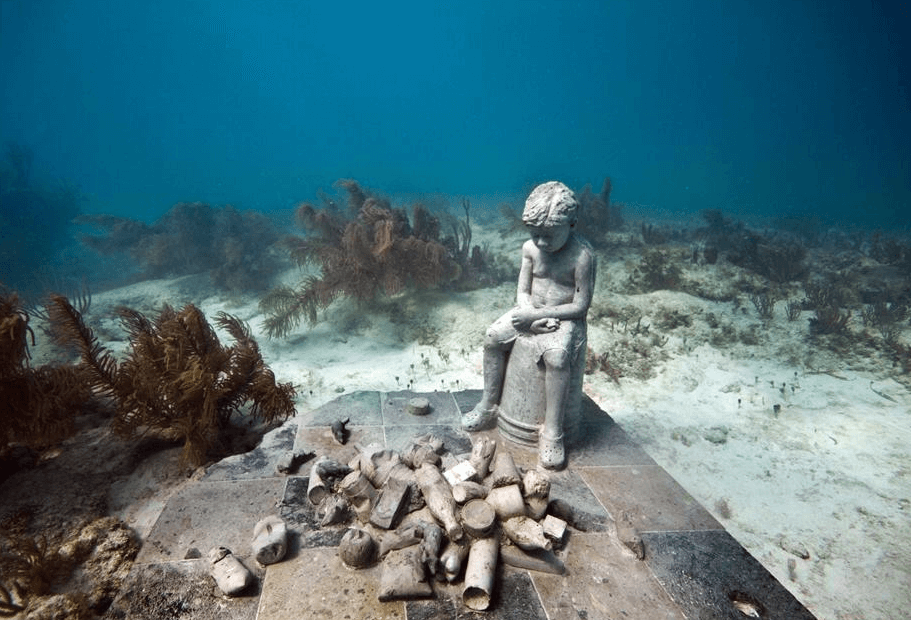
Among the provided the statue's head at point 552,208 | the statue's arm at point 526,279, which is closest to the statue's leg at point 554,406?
the statue's arm at point 526,279

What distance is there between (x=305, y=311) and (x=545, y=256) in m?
6.31

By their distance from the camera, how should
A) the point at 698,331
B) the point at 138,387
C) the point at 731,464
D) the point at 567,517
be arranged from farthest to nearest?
the point at 698,331, the point at 731,464, the point at 138,387, the point at 567,517

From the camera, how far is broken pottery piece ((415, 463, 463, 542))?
2.66m

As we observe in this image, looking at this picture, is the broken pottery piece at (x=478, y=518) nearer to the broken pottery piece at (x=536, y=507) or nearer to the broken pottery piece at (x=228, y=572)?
the broken pottery piece at (x=536, y=507)

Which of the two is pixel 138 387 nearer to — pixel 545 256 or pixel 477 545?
pixel 477 545

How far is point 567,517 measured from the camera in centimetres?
303

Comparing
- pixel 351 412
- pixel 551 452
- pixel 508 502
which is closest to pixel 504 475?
pixel 508 502

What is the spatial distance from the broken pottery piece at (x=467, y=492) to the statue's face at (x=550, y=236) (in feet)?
6.39

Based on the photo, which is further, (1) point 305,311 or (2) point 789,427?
(1) point 305,311

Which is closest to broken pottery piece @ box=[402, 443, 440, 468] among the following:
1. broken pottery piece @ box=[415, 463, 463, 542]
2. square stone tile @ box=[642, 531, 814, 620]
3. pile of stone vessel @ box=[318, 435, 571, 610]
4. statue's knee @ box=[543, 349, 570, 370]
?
pile of stone vessel @ box=[318, 435, 571, 610]

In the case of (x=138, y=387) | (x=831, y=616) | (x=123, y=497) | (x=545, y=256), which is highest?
(x=545, y=256)

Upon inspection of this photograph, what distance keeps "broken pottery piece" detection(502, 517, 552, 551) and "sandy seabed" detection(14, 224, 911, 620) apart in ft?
8.10

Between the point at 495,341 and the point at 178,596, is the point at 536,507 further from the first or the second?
the point at 178,596

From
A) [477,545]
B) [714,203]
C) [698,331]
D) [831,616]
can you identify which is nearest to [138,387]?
[477,545]
